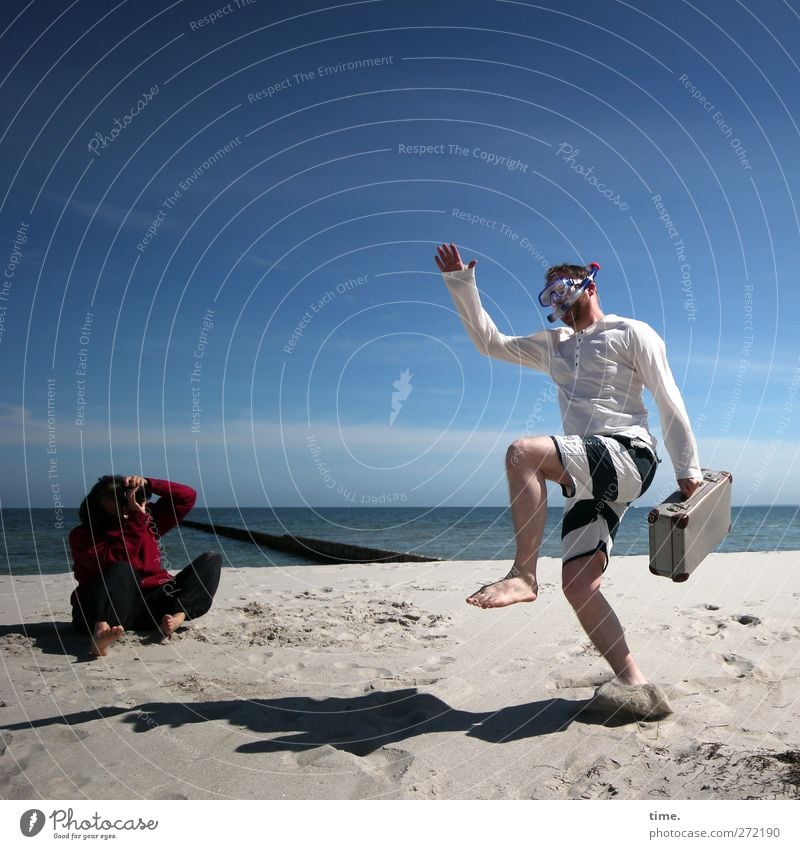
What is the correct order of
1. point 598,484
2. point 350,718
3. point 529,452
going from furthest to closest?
point 350,718 → point 598,484 → point 529,452

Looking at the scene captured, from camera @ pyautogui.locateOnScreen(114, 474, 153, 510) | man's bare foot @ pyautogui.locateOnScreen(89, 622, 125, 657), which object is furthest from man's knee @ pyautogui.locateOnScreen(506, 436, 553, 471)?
camera @ pyautogui.locateOnScreen(114, 474, 153, 510)

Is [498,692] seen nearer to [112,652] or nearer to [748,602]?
[112,652]

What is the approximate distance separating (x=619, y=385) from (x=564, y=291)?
673 millimetres

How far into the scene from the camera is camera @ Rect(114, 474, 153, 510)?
19.1 ft

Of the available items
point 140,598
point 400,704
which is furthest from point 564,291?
point 140,598

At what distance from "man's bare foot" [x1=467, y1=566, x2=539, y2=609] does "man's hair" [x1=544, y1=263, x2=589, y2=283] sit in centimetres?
180

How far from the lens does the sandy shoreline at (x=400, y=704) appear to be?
3.36 m

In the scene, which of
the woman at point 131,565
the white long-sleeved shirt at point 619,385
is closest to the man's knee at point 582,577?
the white long-sleeved shirt at point 619,385

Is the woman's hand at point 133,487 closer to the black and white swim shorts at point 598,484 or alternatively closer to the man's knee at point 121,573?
the man's knee at point 121,573

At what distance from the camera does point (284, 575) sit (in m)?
9.98

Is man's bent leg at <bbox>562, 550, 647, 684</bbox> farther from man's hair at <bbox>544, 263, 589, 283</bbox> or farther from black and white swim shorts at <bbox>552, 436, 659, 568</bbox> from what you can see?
man's hair at <bbox>544, 263, 589, 283</bbox>

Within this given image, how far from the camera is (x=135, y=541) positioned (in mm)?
6035

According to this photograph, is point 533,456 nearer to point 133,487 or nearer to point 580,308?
point 580,308
